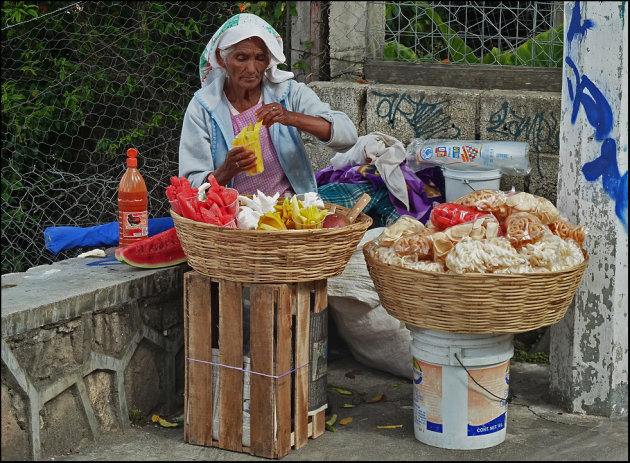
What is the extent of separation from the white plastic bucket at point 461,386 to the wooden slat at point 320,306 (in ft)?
1.22

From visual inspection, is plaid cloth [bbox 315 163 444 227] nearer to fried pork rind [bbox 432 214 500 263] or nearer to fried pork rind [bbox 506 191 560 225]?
fried pork rind [bbox 506 191 560 225]

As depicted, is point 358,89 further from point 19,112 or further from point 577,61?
point 19,112

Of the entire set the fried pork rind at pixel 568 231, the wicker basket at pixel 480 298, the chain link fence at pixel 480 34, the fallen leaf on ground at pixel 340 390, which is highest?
the chain link fence at pixel 480 34

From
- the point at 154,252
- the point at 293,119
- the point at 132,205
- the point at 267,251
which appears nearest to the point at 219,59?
the point at 293,119

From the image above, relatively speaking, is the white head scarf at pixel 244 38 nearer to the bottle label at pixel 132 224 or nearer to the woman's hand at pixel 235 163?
the woman's hand at pixel 235 163

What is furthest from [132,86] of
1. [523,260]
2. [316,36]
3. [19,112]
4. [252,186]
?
[523,260]

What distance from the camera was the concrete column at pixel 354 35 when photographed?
17.6ft

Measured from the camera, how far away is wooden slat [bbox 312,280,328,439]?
3641 mm

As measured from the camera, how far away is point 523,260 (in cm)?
329

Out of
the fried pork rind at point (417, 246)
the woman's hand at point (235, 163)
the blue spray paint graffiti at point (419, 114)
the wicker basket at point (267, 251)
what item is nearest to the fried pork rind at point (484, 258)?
the fried pork rind at point (417, 246)

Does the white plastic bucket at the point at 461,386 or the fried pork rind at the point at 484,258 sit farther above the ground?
the fried pork rind at the point at 484,258

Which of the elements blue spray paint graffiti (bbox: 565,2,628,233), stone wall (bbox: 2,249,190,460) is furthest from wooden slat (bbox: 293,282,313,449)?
blue spray paint graffiti (bbox: 565,2,628,233)

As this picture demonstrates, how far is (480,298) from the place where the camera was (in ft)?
10.8

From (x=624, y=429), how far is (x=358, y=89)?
2.39 m
